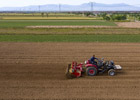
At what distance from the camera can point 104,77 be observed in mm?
10844

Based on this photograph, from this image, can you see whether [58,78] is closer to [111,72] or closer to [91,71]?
[91,71]

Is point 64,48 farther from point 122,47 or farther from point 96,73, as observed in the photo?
point 96,73

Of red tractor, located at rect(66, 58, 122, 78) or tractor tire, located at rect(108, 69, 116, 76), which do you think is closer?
red tractor, located at rect(66, 58, 122, 78)

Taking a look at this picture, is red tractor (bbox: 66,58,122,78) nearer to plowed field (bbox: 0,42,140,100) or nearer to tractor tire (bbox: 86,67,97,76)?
tractor tire (bbox: 86,67,97,76)

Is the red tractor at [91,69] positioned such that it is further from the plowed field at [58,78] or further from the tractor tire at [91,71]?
the plowed field at [58,78]

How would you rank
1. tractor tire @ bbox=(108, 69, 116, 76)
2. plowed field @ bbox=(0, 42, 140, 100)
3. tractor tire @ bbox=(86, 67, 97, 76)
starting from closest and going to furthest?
plowed field @ bbox=(0, 42, 140, 100) < tractor tire @ bbox=(86, 67, 97, 76) < tractor tire @ bbox=(108, 69, 116, 76)

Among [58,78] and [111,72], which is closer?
[58,78]

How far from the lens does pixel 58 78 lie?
10805 millimetres

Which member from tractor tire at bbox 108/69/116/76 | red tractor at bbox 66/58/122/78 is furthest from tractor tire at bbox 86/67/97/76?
tractor tire at bbox 108/69/116/76

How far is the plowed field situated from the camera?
8.83 m

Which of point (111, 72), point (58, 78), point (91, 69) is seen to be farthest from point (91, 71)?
point (58, 78)

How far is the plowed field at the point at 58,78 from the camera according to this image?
8828 millimetres

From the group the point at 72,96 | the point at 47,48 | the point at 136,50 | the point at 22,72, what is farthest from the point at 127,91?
the point at 47,48

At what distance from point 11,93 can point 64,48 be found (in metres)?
9.81
